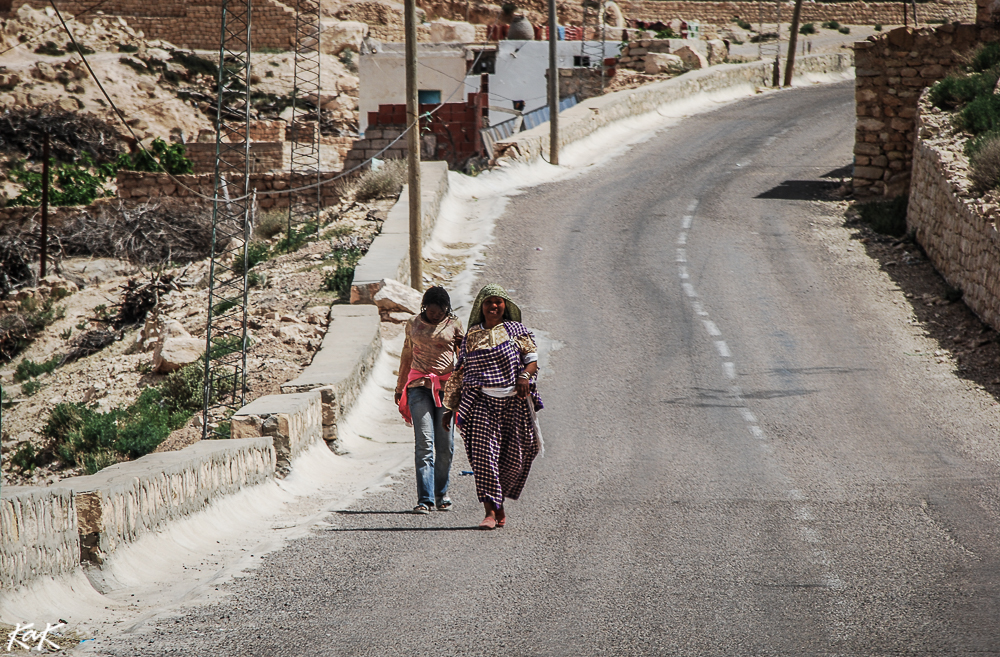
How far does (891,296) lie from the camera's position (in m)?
15.8

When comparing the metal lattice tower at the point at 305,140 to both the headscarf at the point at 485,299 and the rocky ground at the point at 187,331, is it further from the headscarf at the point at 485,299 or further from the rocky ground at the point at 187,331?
the headscarf at the point at 485,299

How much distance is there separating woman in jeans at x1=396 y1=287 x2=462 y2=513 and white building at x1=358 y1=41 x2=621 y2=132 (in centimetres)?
3550

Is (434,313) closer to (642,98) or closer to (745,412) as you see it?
(745,412)

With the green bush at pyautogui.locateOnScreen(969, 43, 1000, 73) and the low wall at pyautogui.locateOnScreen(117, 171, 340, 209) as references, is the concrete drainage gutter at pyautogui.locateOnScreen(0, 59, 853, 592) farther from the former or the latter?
the green bush at pyautogui.locateOnScreen(969, 43, 1000, 73)

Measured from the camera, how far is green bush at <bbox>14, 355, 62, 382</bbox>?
60.4 feet

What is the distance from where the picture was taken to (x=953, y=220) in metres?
15.4

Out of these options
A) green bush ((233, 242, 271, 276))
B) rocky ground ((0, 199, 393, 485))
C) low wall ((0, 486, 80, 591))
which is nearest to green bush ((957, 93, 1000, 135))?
rocky ground ((0, 199, 393, 485))

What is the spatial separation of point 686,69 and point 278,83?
24616 mm

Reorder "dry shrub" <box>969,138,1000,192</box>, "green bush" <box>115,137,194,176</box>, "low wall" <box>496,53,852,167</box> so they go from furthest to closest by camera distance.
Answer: "green bush" <box>115,137,194,176</box>, "low wall" <box>496,53,852,167</box>, "dry shrub" <box>969,138,1000,192</box>

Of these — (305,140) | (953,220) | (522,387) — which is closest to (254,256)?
(953,220)

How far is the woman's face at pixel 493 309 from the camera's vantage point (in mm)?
6758

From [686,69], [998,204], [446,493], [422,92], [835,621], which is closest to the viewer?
[835,621]

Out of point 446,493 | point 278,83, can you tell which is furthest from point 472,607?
point 278,83

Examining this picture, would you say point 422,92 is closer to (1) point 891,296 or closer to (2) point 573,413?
(1) point 891,296
